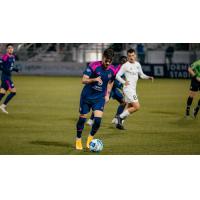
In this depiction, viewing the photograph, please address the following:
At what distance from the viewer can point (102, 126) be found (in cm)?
1502

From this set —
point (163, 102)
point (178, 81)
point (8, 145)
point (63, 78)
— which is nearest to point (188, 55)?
point (178, 81)

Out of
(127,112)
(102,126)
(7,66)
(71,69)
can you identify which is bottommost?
(102,126)

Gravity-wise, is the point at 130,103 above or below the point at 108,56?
below

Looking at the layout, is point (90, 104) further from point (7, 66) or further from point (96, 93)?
point (7, 66)

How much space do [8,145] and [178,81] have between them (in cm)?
1922

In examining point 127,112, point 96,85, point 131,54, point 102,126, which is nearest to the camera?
point 96,85

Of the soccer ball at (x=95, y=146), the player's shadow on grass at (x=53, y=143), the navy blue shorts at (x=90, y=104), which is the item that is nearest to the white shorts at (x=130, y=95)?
the player's shadow on grass at (x=53, y=143)

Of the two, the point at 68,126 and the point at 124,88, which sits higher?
the point at 124,88

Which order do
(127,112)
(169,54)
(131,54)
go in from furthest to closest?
1. (169,54)
2. (127,112)
3. (131,54)

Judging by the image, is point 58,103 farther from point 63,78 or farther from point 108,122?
point 63,78

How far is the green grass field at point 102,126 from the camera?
11898mm

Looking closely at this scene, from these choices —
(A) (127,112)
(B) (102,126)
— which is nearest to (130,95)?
(A) (127,112)

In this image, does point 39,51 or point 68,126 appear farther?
point 39,51
